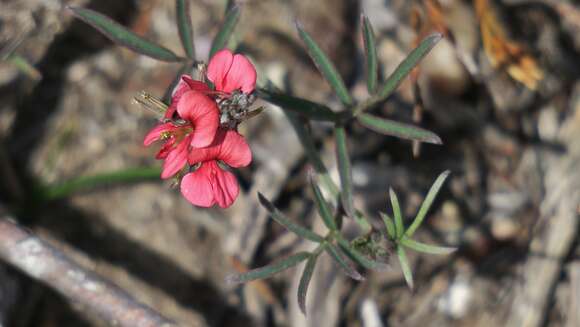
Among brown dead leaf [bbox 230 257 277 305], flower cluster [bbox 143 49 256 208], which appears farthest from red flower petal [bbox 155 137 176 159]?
brown dead leaf [bbox 230 257 277 305]

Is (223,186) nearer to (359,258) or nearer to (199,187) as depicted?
(199,187)

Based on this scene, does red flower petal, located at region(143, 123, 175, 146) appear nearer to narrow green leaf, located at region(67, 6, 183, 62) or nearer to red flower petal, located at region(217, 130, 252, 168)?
red flower petal, located at region(217, 130, 252, 168)

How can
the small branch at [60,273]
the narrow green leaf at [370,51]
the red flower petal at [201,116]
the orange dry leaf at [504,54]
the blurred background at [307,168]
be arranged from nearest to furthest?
1. the red flower petal at [201,116]
2. the narrow green leaf at [370,51]
3. the small branch at [60,273]
4. the orange dry leaf at [504,54]
5. the blurred background at [307,168]

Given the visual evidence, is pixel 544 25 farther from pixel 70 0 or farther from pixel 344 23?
pixel 70 0

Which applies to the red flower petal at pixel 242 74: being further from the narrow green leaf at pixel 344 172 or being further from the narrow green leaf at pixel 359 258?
the narrow green leaf at pixel 359 258

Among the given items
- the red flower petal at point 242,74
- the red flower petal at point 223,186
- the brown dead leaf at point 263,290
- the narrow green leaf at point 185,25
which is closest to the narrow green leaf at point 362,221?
the red flower petal at point 223,186

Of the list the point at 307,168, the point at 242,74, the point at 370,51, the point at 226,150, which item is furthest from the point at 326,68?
the point at 307,168
